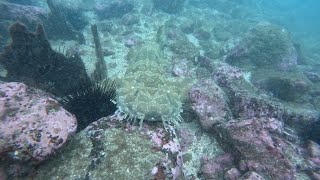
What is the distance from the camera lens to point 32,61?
6.33 metres

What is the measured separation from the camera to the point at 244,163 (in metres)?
4.98

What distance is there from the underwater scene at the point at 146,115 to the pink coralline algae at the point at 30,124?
0.02 meters

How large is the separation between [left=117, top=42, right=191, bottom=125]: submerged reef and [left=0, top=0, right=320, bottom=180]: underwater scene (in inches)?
1.0

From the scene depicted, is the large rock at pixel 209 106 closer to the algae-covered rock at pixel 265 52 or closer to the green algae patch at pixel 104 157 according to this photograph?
the green algae patch at pixel 104 157

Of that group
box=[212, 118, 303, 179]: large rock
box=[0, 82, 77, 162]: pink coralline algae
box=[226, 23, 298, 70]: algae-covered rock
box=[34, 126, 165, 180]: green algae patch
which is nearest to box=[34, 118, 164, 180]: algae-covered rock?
box=[34, 126, 165, 180]: green algae patch

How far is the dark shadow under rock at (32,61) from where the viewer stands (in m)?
6.19

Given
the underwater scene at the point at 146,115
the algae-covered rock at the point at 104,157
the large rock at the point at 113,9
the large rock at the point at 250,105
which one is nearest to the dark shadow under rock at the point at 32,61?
the underwater scene at the point at 146,115

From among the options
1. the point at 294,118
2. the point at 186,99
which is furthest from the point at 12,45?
the point at 294,118

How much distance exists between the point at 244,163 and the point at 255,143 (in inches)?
18.4

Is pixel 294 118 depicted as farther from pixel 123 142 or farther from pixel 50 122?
pixel 50 122

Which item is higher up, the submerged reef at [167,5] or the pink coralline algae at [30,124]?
the submerged reef at [167,5]

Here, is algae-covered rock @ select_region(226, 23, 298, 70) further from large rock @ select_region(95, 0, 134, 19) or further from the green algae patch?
the green algae patch

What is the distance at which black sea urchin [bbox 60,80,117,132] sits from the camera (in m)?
5.19

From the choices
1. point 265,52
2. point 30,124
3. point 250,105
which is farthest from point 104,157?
point 265,52
